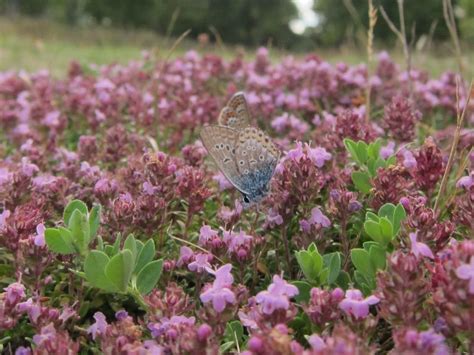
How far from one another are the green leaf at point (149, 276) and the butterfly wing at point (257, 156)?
0.56m

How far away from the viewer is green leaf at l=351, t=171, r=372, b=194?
7.30 ft

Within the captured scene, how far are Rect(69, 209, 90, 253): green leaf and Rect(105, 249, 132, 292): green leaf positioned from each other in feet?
0.66

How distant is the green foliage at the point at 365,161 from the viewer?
87.9 inches

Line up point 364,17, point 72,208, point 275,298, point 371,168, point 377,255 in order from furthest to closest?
point 364,17
point 371,168
point 72,208
point 377,255
point 275,298

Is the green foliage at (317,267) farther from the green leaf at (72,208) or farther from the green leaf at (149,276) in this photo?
the green leaf at (72,208)

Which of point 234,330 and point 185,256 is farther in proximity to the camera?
point 185,256

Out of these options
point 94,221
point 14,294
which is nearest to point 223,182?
point 94,221

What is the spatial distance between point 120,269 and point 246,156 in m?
0.73

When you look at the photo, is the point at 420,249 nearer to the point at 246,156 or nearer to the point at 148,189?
the point at 246,156

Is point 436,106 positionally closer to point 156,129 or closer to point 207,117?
point 207,117

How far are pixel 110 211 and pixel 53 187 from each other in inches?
18.0

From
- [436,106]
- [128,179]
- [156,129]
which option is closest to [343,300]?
[128,179]

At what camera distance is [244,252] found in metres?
1.90

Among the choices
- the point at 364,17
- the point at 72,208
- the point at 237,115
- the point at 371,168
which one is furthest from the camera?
the point at 364,17
